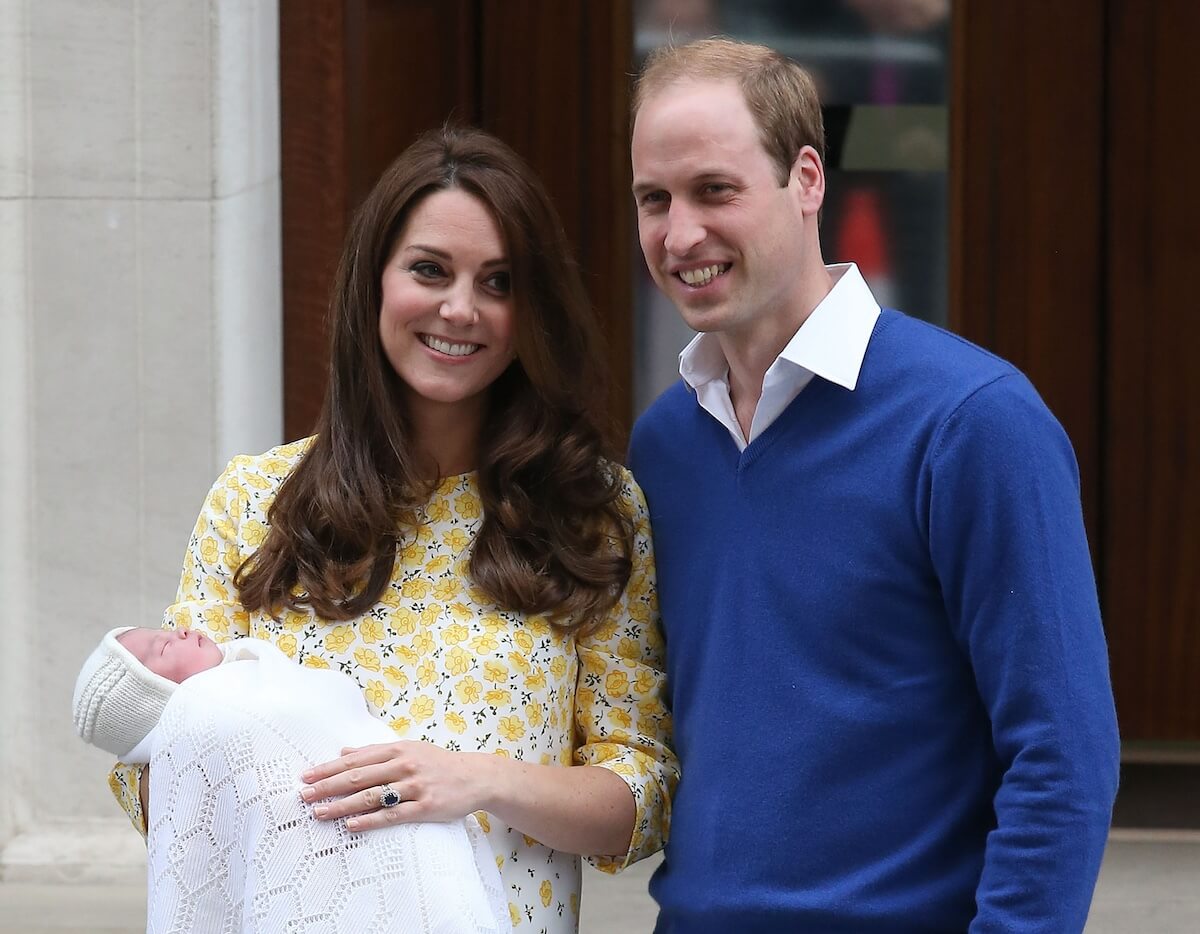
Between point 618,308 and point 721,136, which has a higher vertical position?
point 721,136

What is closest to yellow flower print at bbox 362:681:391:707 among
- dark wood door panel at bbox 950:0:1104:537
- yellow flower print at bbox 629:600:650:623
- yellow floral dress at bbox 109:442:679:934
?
yellow floral dress at bbox 109:442:679:934

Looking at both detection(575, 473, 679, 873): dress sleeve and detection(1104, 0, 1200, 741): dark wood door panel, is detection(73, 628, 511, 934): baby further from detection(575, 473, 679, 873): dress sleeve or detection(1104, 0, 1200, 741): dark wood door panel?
detection(1104, 0, 1200, 741): dark wood door panel

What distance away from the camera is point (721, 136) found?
2.13 meters

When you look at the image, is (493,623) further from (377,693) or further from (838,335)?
(838,335)

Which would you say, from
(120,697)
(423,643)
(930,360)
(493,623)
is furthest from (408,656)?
(930,360)

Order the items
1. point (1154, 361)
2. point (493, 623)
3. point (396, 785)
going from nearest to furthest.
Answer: point (396, 785), point (493, 623), point (1154, 361)

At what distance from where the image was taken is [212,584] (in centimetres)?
250

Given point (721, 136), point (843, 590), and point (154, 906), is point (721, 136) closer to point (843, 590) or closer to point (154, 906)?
point (843, 590)

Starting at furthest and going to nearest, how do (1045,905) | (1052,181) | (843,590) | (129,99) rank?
(1052,181), (129,99), (843,590), (1045,905)

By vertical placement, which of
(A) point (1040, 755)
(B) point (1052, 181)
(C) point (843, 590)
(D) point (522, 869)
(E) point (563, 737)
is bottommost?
(D) point (522, 869)

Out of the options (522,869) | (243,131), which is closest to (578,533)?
(522,869)

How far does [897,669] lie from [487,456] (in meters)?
0.78

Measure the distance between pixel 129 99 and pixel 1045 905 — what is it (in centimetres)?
265

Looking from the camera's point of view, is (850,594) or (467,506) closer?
(850,594)
